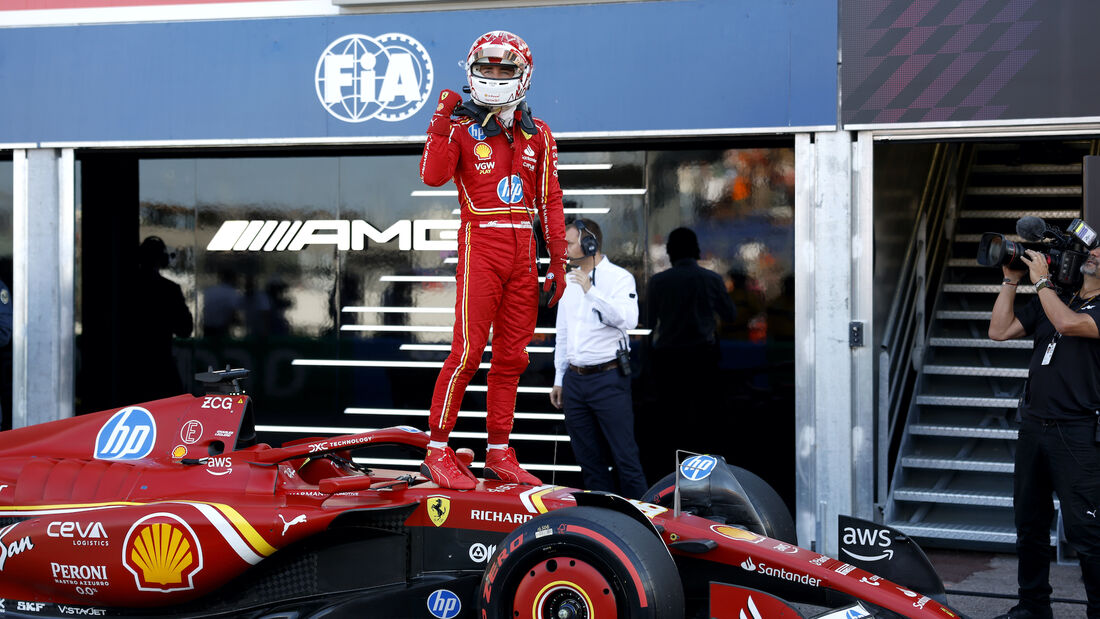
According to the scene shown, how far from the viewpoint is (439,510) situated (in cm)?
388

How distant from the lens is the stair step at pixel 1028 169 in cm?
901

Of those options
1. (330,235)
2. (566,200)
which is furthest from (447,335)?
(566,200)

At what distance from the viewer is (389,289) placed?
706cm

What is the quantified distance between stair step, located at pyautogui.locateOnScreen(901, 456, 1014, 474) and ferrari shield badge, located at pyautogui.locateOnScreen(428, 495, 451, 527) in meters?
4.27

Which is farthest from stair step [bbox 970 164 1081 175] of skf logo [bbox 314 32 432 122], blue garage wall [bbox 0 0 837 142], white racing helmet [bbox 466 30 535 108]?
white racing helmet [bbox 466 30 535 108]

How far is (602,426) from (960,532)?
7.77ft

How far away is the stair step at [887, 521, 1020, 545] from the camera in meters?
6.32

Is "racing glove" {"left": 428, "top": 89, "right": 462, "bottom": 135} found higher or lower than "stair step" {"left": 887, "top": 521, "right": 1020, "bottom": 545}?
higher

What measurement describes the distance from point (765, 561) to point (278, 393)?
4555 millimetres

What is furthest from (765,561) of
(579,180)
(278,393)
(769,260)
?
(278,393)

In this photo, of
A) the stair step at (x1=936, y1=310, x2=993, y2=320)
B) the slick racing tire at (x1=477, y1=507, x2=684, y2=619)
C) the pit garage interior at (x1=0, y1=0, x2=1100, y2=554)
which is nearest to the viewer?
the slick racing tire at (x1=477, y1=507, x2=684, y2=619)

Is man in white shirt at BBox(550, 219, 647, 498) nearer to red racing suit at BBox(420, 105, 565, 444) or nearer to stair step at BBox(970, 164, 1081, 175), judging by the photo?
red racing suit at BBox(420, 105, 565, 444)

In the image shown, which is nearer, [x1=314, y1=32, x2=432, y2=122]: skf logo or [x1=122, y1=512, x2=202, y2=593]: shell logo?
[x1=122, y1=512, x2=202, y2=593]: shell logo

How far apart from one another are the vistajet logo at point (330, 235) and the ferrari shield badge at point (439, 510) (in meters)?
3.24
